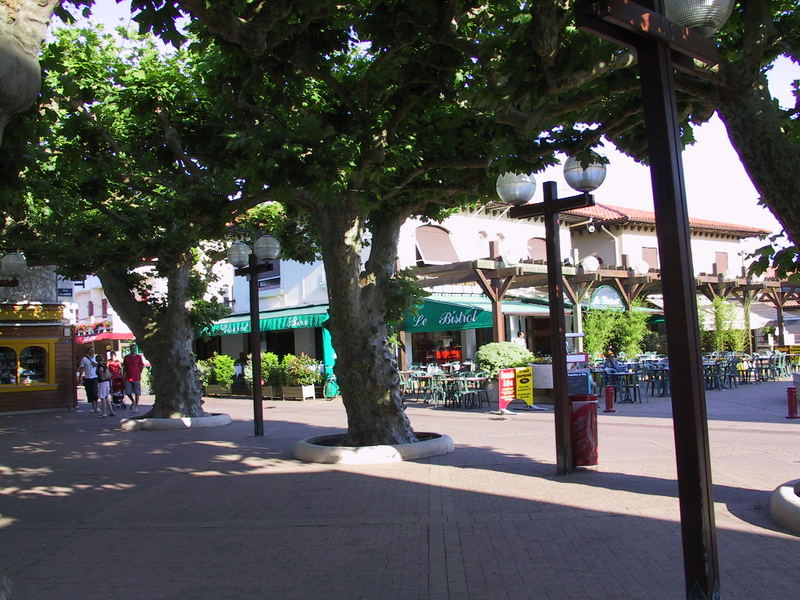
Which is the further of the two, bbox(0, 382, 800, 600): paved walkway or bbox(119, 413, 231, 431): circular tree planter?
bbox(119, 413, 231, 431): circular tree planter

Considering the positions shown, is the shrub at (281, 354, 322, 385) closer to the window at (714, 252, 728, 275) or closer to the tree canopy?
the tree canopy

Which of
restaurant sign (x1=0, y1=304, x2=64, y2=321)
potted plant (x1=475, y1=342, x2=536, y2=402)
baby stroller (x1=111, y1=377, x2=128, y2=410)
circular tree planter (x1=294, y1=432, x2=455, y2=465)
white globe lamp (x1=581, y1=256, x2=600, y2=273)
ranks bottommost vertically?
circular tree planter (x1=294, y1=432, x2=455, y2=465)

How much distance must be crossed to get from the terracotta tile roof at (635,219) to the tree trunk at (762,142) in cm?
2546

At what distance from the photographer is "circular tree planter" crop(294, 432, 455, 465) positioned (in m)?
9.21

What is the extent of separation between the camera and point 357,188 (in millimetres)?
8844

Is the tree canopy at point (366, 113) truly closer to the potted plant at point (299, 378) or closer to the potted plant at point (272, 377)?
the potted plant at point (299, 378)

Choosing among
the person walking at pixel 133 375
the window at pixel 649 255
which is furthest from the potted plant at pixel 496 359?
the window at pixel 649 255

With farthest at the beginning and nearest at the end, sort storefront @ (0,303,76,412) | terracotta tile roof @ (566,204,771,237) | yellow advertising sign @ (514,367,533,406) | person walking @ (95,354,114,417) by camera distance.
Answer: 1. terracotta tile roof @ (566,204,771,237)
2. storefront @ (0,303,76,412)
3. person walking @ (95,354,114,417)
4. yellow advertising sign @ (514,367,533,406)

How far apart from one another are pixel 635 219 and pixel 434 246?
10.9 meters

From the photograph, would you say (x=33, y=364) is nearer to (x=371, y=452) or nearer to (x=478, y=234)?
(x=478, y=234)

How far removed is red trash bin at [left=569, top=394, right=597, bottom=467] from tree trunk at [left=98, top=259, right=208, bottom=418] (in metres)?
9.78

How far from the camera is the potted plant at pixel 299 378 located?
21984mm

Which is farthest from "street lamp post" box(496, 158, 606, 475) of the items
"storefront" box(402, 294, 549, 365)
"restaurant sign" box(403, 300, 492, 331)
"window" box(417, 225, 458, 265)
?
"window" box(417, 225, 458, 265)

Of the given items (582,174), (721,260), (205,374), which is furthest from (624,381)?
(721,260)
